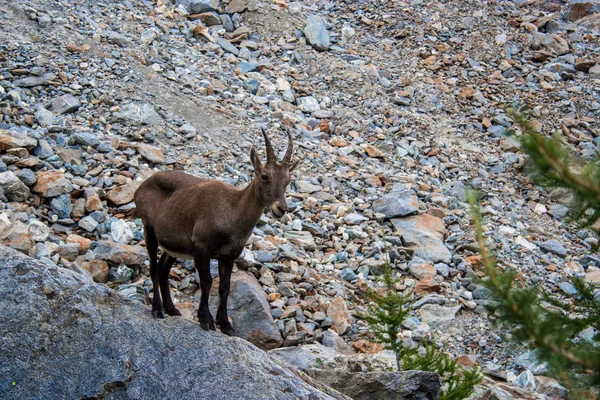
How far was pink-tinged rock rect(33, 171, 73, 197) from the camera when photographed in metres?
11.3

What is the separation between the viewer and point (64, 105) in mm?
13945

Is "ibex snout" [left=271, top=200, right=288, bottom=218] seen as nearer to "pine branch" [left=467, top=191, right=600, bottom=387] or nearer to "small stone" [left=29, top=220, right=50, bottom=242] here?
"pine branch" [left=467, top=191, right=600, bottom=387]

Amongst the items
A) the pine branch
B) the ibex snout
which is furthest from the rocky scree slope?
the pine branch

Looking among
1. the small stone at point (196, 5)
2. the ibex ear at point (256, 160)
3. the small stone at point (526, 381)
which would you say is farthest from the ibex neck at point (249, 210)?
the small stone at point (196, 5)

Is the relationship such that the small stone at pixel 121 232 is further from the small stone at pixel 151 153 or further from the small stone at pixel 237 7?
the small stone at pixel 237 7

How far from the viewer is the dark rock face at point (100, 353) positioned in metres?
5.31

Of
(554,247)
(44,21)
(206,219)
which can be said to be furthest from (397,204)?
(44,21)

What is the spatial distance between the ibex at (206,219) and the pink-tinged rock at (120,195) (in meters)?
3.86

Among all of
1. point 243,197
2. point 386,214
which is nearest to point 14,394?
point 243,197

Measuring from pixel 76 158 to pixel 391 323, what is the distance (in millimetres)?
6591

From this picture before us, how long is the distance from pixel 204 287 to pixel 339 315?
4.30 meters

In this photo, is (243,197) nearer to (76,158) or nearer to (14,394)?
(14,394)

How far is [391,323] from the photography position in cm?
902

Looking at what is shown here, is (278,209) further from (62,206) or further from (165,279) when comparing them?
(62,206)
